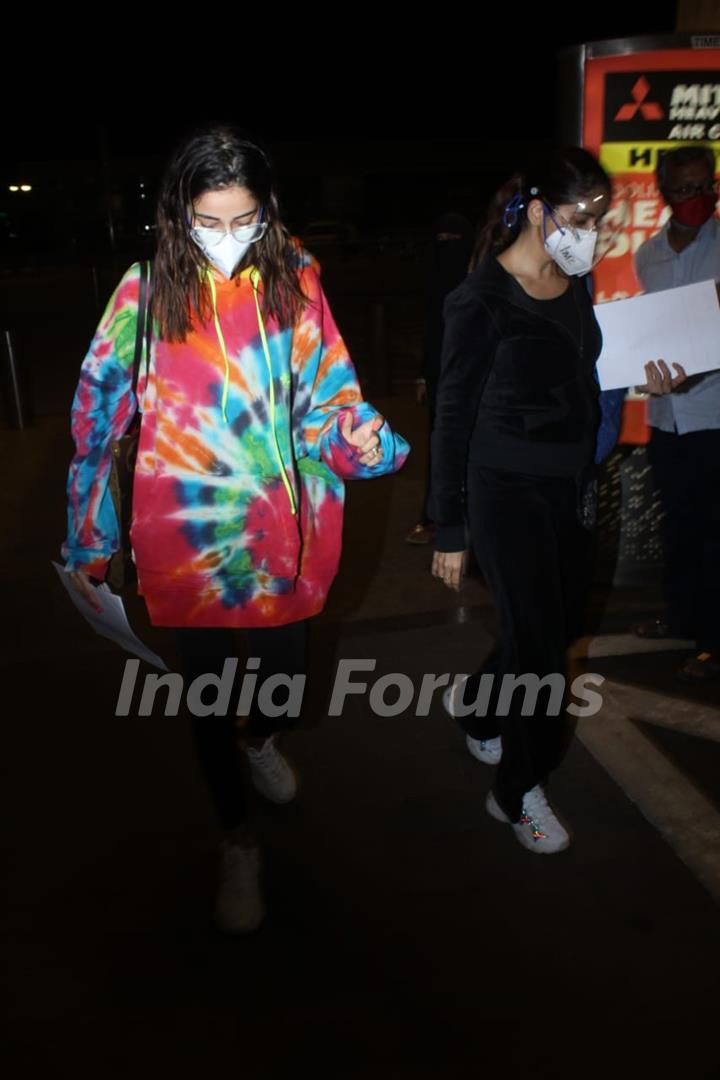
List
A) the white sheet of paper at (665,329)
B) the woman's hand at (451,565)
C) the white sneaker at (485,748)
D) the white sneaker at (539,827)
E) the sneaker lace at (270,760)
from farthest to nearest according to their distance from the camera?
the white sneaker at (485,748) → the white sheet of paper at (665,329) → the sneaker lace at (270,760) → the white sneaker at (539,827) → the woman's hand at (451,565)

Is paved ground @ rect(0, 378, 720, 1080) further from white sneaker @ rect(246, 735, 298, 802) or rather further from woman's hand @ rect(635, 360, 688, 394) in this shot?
woman's hand @ rect(635, 360, 688, 394)

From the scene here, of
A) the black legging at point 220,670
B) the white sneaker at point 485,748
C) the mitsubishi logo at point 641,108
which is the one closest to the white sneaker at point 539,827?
the white sneaker at point 485,748

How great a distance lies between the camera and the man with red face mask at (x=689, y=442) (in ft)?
11.6

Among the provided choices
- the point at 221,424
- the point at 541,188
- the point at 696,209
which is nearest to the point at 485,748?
the point at 221,424

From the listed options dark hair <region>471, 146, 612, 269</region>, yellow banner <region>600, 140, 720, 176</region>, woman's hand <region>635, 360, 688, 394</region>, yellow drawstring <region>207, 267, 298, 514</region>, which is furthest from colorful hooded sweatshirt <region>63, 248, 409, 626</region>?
yellow banner <region>600, 140, 720, 176</region>

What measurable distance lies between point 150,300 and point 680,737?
7.88 ft

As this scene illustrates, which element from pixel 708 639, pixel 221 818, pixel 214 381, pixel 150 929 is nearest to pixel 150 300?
pixel 214 381

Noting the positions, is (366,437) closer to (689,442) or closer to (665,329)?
(665,329)

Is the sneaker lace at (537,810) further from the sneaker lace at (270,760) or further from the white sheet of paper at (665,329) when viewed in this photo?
the white sheet of paper at (665,329)

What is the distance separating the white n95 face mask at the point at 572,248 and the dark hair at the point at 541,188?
82 millimetres

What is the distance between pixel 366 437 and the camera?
2.32 m

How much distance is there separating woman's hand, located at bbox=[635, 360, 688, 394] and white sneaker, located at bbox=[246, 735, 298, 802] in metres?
1.75

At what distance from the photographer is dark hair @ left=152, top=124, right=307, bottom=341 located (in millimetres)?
2168

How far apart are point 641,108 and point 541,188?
185 cm
